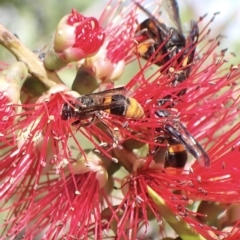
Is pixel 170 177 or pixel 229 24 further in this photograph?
pixel 229 24

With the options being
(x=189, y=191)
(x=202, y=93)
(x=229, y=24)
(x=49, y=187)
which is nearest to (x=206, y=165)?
(x=189, y=191)

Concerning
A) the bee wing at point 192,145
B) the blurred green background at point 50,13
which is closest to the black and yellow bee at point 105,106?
the bee wing at point 192,145

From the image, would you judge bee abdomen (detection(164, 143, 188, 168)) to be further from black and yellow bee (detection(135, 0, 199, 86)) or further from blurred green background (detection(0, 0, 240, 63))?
blurred green background (detection(0, 0, 240, 63))

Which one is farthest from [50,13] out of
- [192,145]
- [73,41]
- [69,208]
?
[192,145]

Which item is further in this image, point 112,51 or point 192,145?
point 112,51

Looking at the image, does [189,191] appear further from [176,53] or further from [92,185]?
[176,53]

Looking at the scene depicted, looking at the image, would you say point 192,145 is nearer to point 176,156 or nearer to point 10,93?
point 176,156
